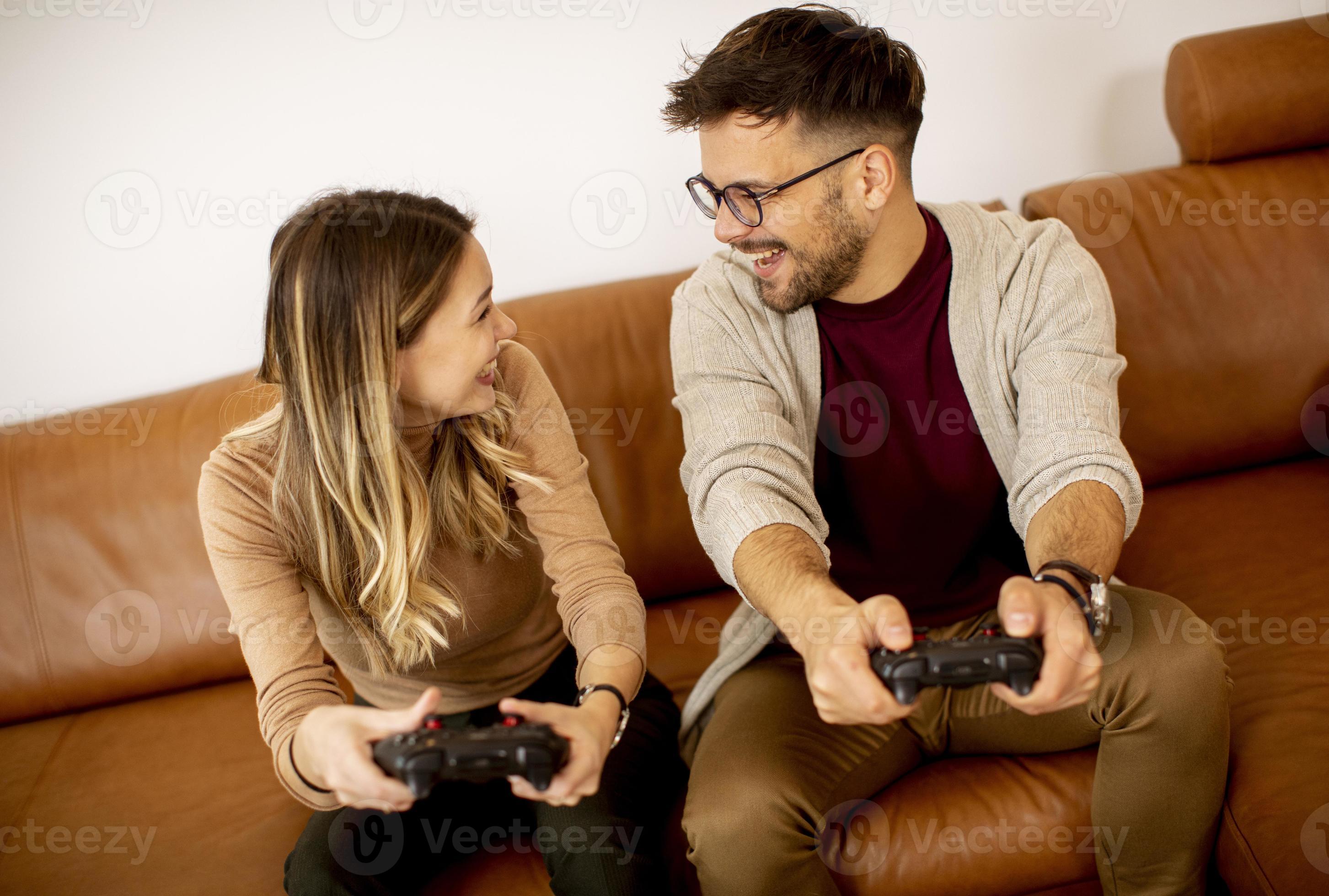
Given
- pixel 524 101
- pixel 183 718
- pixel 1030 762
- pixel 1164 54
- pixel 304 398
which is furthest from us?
pixel 1164 54

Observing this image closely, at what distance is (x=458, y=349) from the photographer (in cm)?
110

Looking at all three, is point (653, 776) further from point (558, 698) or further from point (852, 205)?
point (852, 205)

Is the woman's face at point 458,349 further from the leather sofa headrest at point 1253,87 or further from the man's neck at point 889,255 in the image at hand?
the leather sofa headrest at point 1253,87

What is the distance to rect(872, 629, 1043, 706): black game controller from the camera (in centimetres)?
85

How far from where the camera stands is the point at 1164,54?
188cm

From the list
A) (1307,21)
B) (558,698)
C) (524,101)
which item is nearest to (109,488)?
(558,698)

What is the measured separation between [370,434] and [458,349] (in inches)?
5.7

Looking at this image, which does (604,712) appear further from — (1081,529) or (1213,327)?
(1213,327)

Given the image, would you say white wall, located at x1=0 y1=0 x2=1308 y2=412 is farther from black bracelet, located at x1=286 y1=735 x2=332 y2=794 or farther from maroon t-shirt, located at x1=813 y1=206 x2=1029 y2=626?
black bracelet, located at x1=286 y1=735 x2=332 y2=794

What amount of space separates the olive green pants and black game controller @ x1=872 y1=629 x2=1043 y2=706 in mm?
261

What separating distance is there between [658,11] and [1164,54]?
41.4 inches

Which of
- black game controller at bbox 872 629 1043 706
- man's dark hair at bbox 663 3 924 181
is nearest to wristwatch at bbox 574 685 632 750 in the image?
black game controller at bbox 872 629 1043 706

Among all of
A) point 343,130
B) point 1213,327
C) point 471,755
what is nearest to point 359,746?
point 471,755

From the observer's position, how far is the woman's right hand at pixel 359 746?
890 mm
